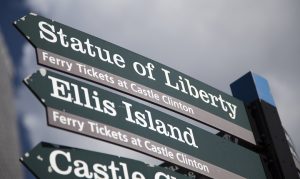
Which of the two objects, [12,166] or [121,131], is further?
[12,166]

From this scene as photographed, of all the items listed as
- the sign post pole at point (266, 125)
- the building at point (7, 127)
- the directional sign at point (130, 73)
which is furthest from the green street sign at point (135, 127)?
the building at point (7, 127)

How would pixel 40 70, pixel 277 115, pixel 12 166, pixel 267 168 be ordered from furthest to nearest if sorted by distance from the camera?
pixel 12 166 → pixel 277 115 → pixel 267 168 → pixel 40 70

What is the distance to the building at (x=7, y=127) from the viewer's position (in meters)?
14.9

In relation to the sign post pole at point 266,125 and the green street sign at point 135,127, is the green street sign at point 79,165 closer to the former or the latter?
the green street sign at point 135,127

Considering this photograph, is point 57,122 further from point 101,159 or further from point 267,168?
point 267,168

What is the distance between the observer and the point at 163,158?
496 cm

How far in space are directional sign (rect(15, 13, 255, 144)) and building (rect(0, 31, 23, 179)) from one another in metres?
9.17

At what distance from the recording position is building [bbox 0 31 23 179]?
1490 centimetres

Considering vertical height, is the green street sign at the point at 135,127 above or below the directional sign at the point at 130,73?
below

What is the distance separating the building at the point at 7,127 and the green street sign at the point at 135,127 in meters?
9.45

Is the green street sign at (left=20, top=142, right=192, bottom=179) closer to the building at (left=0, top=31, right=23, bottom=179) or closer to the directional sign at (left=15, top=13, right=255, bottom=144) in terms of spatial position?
the directional sign at (left=15, top=13, right=255, bottom=144)

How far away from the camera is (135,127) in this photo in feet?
16.4

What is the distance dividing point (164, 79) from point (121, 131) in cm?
129

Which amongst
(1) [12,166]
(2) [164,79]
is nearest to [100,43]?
(2) [164,79]
